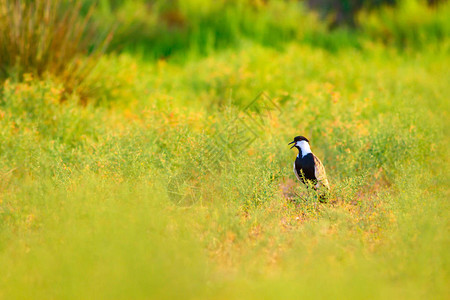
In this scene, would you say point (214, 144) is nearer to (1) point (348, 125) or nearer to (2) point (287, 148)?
(2) point (287, 148)

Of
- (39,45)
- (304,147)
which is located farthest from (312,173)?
(39,45)

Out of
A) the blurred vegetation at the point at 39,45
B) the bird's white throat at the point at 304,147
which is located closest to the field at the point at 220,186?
the blurred vegetation at the point at 39,45

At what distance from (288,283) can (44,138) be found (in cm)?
350

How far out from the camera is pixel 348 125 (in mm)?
5020

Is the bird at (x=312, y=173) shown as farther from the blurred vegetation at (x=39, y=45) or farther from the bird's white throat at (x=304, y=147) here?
the blurred vegetation at (x=39, y=45)

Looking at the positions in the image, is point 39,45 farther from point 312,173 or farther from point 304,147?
point 312,173

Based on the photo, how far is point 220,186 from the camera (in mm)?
4023

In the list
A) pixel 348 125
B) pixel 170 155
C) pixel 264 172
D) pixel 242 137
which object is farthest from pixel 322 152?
pixel 170 155

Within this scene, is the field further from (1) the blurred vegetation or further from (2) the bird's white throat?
(2) the bird's white throat

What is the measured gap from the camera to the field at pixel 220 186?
2721 mm

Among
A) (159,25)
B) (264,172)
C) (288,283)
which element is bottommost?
(159,25)

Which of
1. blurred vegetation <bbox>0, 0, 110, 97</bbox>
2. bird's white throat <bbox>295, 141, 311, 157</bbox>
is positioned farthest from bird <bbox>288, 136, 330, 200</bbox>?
blurred vegetation <bbox>0, 0, 110, 97</bbox>

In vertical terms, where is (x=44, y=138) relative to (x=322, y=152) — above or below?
below

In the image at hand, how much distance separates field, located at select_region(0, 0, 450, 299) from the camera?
2721 mm
